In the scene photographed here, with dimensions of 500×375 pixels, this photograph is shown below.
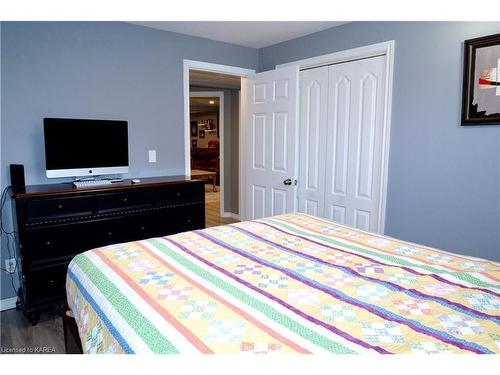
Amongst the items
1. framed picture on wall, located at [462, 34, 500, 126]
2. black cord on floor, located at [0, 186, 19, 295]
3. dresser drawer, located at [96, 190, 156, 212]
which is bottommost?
black cord on floor, located at [0, 186, 19, 295]

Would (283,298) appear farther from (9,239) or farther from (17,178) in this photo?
(9,239)

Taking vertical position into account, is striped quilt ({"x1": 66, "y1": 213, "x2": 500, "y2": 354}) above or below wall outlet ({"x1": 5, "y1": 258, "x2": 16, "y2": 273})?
above

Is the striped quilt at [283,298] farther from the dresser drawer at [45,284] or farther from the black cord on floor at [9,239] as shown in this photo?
the black cord on floor at [9,239]

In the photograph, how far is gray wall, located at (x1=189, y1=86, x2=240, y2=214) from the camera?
579 centimetres

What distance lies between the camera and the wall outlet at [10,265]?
2735mm

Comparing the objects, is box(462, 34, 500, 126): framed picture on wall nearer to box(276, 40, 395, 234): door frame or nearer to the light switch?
box(276, 40, 395, 234): door frame

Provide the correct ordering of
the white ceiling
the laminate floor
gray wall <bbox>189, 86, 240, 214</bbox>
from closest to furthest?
the laminate floor
the white ceiling
gray wall <bbox>189, 86, 240, 214</bbox>

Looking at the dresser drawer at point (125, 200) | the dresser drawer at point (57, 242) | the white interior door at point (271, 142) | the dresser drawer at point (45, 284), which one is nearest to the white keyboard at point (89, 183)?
the dresser drawer at point (125, 200)

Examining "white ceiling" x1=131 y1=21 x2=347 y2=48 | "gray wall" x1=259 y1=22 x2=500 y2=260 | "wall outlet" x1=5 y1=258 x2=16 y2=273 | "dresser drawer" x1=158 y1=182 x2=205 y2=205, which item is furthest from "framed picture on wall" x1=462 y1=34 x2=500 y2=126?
"wall outlet" x1=5 y1=258 x2=16 y2=273

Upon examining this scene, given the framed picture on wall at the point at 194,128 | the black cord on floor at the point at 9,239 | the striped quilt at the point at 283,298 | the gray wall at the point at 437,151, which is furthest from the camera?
the framed picture on wall at the point at 194,128

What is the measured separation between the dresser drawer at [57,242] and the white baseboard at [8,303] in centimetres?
63

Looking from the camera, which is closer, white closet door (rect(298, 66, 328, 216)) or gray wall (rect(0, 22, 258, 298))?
gray wall (rect(0, 22, 258, 298))

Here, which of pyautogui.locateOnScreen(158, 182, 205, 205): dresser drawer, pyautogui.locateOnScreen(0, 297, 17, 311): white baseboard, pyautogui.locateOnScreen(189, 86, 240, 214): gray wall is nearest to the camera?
pyautogui.locateOnScreen(0, 297, 17, 311): white baseboard
